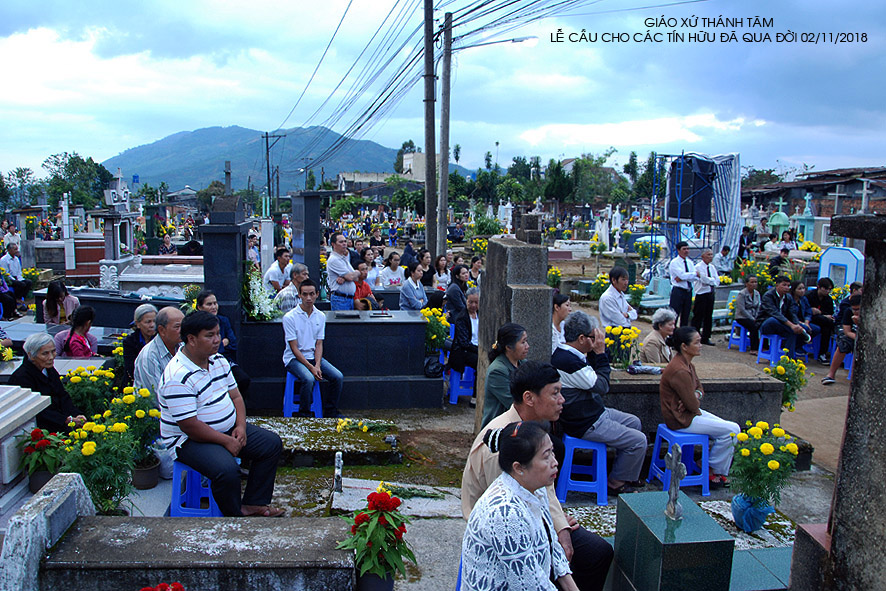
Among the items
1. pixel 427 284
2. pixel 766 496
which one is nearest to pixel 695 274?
pixel 427 284

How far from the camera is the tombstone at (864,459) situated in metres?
2.59

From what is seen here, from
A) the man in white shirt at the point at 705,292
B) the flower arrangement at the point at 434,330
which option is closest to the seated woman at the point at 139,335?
the flower arrangement at the point at 434,330

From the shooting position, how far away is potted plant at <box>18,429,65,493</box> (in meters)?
3.89

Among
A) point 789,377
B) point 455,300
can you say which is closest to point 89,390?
point 455,300

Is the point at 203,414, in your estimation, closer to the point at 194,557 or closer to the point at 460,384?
the point at 194,557

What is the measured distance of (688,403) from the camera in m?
5.34

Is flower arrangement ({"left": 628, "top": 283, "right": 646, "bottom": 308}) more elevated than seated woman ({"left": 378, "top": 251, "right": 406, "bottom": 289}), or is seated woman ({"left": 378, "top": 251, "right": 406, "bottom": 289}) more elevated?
seated woman ({"left": 378, "top": 251, "right": 406, "bottom": 289})

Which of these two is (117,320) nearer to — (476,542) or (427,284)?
(427,284)

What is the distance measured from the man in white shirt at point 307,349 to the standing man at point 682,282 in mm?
6683

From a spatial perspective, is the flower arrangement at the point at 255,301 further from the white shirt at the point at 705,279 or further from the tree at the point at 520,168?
the tree at the point at 520,168

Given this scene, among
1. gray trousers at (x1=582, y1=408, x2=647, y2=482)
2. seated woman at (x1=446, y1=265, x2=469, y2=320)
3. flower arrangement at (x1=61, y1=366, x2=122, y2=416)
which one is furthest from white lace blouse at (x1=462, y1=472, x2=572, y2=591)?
seated woman at (x1=446, y1=265, x2=469, y2=320)

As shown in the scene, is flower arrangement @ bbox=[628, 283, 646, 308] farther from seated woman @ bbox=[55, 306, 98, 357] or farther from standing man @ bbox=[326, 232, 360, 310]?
seated woman @ bbox=[55, 306, 98, 357]

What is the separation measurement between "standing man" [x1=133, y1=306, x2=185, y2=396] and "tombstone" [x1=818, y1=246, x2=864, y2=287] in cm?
1283

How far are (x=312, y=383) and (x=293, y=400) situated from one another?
0.51m
